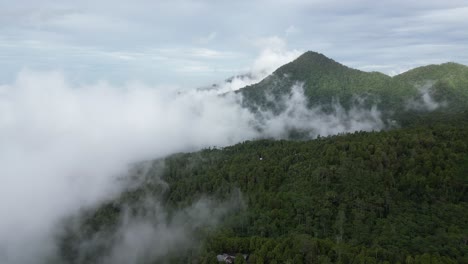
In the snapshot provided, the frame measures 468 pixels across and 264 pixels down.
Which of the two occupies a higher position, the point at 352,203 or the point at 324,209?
the point at 352,203

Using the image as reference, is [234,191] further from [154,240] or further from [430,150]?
[430,150]

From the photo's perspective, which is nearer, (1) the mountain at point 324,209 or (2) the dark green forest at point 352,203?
(2) the dark green forest at point 352,203

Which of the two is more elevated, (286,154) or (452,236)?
(286,154)

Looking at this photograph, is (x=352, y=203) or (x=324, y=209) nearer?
(x=324, y=209)

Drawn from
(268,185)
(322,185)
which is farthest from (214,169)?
(322,185)

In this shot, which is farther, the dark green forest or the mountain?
the mountain

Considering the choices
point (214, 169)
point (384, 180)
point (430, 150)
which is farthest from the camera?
point (214, 169)

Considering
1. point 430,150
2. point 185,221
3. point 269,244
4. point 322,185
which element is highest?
point 430,150

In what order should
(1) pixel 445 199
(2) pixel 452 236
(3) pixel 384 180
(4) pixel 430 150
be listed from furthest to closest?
(4) pixel 430 150 < (3) pixel 384 180 < (1) pixel 445 199 < (2) pixel 452 236
